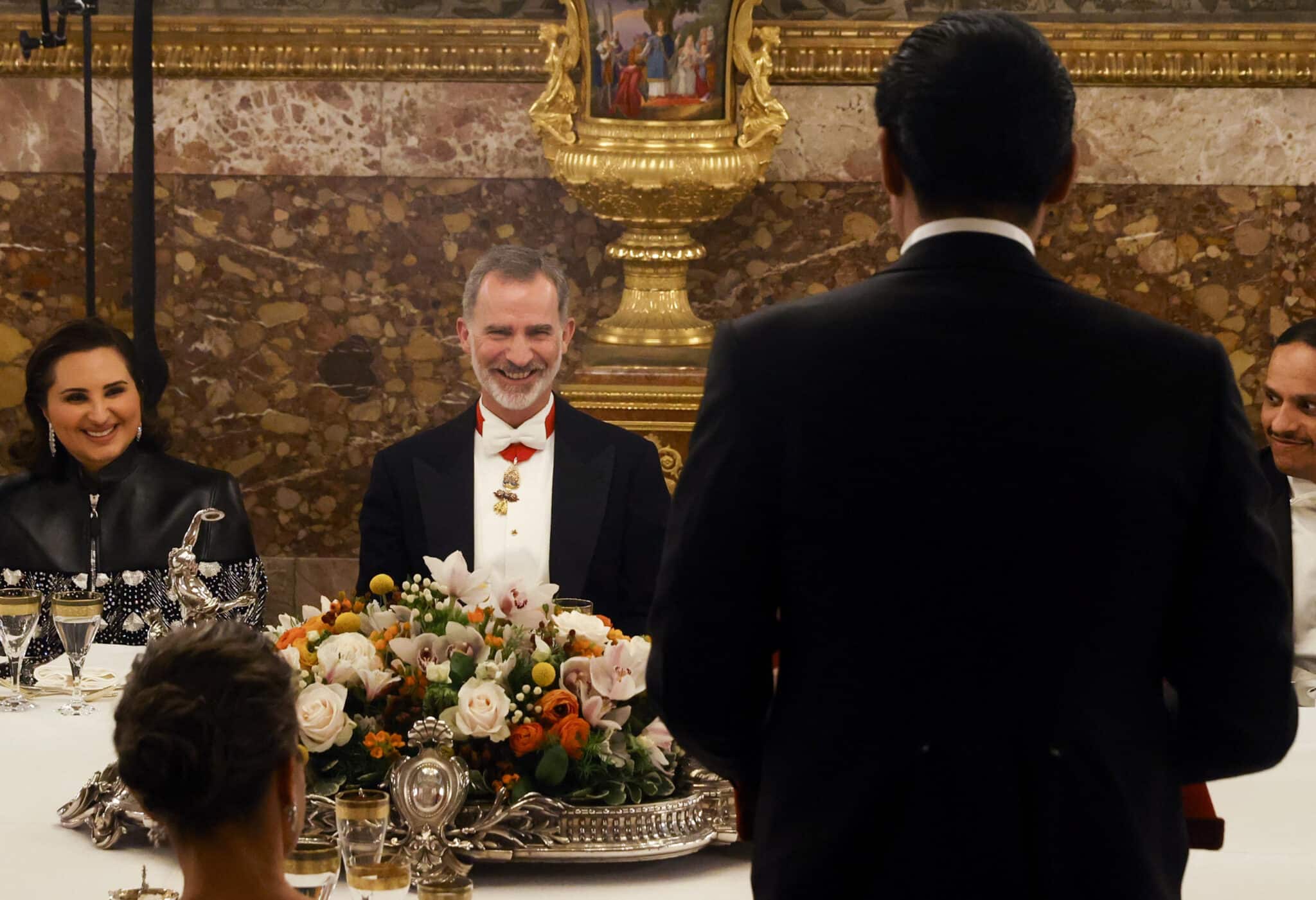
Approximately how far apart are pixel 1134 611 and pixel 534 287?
8.22 feet

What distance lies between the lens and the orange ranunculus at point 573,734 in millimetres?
2352

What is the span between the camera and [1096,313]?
5.08 feet

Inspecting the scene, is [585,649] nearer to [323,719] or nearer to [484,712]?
[484,712]

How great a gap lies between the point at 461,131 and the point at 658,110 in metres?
0.88

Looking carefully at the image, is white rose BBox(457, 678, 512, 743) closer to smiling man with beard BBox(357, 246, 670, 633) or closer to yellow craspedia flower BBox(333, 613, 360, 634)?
yellow craspedia flower BBox(333, 613, 360, 634)

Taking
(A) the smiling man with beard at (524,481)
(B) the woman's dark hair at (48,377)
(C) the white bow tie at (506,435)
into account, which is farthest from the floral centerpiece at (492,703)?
(B) the woman's dark hair at (48,377)

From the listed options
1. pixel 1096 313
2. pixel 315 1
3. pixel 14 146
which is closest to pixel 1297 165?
pixel 315 1

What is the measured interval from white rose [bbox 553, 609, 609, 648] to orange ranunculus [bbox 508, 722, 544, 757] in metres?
0.20

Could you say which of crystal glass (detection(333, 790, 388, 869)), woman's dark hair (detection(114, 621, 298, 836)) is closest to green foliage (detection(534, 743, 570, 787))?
crystal glass (detection(333, 790, 388, 869))

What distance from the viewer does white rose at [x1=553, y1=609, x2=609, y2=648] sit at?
2.53m

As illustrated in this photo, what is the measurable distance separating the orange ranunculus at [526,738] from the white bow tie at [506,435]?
1.68m

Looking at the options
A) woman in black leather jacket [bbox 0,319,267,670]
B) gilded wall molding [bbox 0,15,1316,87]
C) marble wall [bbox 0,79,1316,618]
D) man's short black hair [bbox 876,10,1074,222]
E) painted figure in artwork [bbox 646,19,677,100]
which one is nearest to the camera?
man's short black hair [bbox 876,10,1074,222]

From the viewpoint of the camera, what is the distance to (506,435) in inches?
157

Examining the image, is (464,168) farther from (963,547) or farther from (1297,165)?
(963,547)
